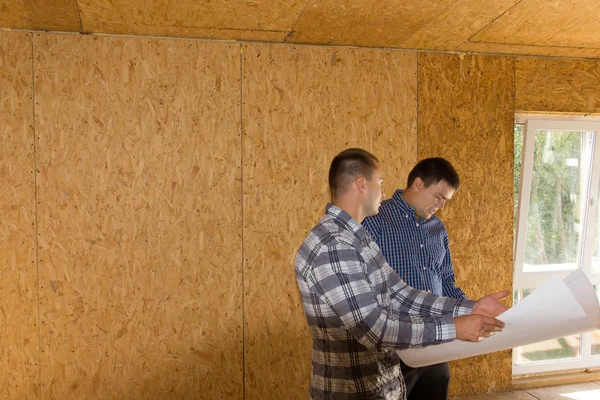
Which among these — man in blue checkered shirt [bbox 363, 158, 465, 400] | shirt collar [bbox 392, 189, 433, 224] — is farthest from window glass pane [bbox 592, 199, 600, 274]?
shirt collar [bbox 392, 189, 433, 224]

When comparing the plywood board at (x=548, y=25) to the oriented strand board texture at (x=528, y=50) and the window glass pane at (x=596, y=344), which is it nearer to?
the oriented strand board texture at (x=528, y=50)

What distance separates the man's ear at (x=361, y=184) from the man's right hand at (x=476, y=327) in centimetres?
55

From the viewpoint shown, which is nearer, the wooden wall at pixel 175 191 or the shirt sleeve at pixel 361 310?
the shirt sleeve at pixel 361 310

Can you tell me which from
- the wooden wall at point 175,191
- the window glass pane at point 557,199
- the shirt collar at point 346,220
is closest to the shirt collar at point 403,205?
the shirt collar at point 346,220

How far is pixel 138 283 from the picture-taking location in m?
3.66

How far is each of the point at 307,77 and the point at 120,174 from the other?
54.9 inches

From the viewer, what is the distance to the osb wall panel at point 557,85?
4.37m

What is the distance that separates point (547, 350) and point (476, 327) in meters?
3.41

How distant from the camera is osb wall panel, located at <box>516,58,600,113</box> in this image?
4.37 metres

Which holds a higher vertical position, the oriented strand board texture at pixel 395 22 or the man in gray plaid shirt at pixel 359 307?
the oriented strand board texture at pixel 395 22

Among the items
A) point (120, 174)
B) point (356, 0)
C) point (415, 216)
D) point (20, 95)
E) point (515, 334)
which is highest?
point (356, 0)

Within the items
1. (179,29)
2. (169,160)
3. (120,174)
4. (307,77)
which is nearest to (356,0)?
(307,77)

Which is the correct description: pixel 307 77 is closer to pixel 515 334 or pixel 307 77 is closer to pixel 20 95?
pixel 20 95

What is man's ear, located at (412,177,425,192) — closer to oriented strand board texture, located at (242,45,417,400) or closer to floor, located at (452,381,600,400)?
oriented strand board texture, located at (242,45,417,400)
